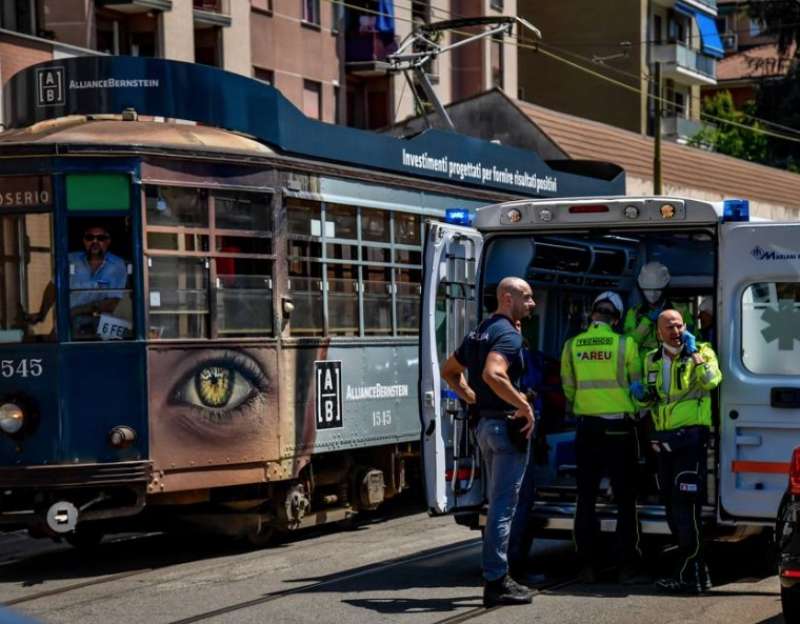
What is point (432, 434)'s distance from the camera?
10367 mm

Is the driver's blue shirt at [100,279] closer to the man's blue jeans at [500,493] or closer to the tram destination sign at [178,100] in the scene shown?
the tram destination sign at [178,100]

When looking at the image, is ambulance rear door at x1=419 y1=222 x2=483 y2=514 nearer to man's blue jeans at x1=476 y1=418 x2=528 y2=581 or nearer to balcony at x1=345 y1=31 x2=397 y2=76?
man's blue jeans at x1=476 y1=418 x2=528 y2=581

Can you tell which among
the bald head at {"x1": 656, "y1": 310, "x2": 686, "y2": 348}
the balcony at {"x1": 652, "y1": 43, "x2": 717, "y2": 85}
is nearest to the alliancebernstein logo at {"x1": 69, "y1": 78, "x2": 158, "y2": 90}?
the bald head at {"x1": 656, "y1": 310, "x2": 686, "y2": 348}

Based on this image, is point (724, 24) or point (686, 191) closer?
point (686, 191)

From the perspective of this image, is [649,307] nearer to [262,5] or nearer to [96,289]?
[96,289]

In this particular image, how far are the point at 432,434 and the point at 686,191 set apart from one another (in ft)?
75.0

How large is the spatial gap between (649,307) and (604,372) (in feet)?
8.33

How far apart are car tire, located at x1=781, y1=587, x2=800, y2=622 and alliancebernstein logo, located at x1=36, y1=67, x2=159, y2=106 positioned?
20.3 feet

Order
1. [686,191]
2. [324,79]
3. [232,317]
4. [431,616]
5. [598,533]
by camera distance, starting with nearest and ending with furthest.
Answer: [431,616] → [598,533] → [232,317] → [686,191] → [324,79]

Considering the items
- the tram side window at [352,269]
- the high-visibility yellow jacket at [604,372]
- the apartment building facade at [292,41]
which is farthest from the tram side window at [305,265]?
the apartment building facade at [292,41]

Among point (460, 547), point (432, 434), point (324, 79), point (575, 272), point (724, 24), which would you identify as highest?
point (724, 24)

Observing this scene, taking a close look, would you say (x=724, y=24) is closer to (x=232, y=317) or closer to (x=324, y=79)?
(x=324, y=79)

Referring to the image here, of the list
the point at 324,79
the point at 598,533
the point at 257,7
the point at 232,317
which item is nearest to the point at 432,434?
the point at 598,533

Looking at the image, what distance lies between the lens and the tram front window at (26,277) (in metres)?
11.2
